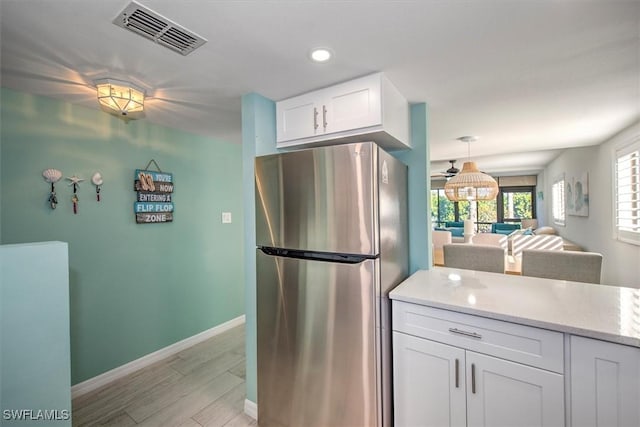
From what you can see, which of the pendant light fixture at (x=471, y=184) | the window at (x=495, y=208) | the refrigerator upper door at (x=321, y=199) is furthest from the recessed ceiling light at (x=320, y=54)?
the window at (x=495, y=208)

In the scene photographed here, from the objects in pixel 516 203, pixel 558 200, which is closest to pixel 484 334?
pixel 558 200

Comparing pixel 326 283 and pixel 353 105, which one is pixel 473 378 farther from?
pixel 353 105

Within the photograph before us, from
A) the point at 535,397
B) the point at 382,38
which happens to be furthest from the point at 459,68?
the point at 535,397

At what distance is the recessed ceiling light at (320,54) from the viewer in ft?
4.41

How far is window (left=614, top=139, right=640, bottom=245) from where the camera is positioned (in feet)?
8.56

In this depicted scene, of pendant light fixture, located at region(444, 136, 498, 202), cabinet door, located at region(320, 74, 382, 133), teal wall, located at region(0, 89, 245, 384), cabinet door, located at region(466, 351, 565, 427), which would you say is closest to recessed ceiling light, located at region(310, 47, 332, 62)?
cabinet door, located at region(320, 74, 382, 133)

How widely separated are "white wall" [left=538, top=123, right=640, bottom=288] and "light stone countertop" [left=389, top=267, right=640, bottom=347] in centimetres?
182

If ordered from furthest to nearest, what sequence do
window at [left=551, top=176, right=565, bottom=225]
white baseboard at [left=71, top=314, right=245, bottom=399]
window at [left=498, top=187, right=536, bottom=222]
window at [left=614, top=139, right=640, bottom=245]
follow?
1. window at [left=498, top=187, right=536, bottom=222]
2. window at [left=551, top=176, right=565, bottom=225]
3. window at [left=614, top=139, right=640, bottom=245]
4. white baseboard at [left=71, top=314, right=245, bottom=399]

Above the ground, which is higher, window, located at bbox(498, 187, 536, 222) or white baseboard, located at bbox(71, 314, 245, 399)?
window, located at bbox(498, 187, 536, 222)

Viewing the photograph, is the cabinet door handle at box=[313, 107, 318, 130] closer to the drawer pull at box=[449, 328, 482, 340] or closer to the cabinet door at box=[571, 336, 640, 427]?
the drawer pull at box=[449, 328, 482, 340]

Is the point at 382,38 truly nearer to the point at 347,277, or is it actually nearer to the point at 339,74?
the point at 339,74

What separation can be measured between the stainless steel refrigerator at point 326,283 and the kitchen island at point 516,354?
0.17 m

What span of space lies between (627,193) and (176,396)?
437cm

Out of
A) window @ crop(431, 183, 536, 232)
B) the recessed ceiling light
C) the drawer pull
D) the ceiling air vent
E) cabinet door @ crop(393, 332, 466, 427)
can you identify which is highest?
the ceiling air vent
